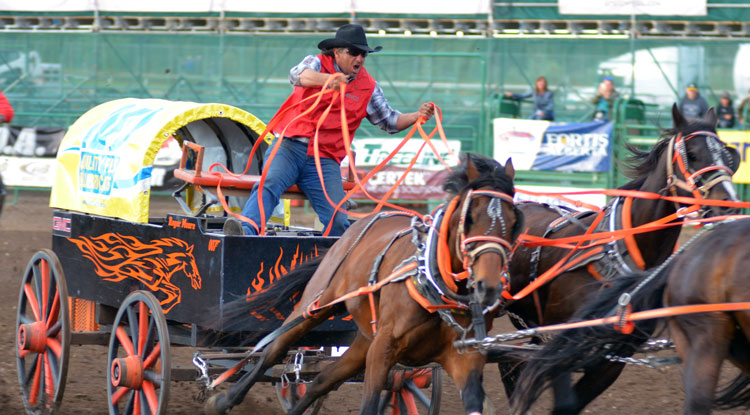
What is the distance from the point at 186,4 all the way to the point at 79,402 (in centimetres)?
1115

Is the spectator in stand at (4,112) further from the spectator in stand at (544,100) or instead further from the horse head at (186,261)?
the spectator in stand at (544,100)

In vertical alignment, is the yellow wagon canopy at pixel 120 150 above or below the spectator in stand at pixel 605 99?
below

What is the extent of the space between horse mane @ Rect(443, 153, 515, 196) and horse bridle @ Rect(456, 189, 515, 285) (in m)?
0.03

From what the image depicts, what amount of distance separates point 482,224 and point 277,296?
4.72 ft

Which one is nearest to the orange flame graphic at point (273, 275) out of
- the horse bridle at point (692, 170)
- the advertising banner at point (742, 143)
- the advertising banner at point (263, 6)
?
the horse bridle at point (692, 170)

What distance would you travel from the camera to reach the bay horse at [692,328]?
328cm

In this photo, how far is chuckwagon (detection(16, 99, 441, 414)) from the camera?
4.74 metres

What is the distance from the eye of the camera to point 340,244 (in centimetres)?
479

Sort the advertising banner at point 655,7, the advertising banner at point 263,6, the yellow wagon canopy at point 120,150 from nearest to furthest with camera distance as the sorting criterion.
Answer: the yellow wagon canopy at point 120,150, the advertising banner at point 655,7, the advertising banner at point 263,6

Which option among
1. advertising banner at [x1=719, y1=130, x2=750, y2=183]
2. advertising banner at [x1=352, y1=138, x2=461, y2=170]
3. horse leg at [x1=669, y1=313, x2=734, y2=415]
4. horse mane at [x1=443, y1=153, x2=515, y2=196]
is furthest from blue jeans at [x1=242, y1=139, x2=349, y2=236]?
advertising banner at [x1=719, y1=130, x2=750, y2=183]

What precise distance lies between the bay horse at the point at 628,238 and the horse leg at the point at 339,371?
2.31ft

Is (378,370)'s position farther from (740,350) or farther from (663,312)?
(740,350)

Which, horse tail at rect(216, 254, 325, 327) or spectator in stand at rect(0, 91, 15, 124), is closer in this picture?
horse tail at rect(216, 254, 325, 327)

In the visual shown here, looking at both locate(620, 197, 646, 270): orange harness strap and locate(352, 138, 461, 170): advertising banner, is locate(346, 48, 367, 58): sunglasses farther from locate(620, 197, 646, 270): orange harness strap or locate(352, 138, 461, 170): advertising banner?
locate(352, 138, 461, 170): advertising banner
